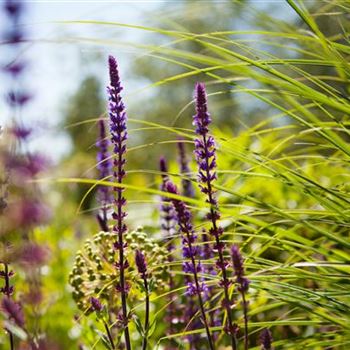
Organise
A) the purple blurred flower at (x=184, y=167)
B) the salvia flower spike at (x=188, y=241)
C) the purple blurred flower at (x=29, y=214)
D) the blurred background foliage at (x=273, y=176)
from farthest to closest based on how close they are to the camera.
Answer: the purple blurred flower at (x=184, y=167), the blurred background foliage at (x=273, y=176), the salvia flower spike at (x=188, y=241), the purple blurred flower at (x=29, y=214)

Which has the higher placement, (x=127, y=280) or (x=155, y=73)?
(x=155, y=73)

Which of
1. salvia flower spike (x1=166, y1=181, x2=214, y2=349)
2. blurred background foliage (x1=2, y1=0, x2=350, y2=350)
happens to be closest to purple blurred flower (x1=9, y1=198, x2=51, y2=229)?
blurred background foliage (x1=2, y1=0, x2=350, y2=350)

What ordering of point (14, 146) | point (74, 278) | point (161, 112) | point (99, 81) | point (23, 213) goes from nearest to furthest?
point (23, 213) → point (14, 146) → point (74, 278) → point (161, 112) → point (99, 81)

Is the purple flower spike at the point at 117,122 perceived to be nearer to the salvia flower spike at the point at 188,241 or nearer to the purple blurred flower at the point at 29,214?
the salvia flower spike at the point at 188,241

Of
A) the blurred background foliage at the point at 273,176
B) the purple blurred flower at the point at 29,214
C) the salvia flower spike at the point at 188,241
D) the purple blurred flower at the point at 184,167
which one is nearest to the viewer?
the purple blurred flower at the point at 29,214

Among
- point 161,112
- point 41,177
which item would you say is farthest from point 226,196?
point 161,112

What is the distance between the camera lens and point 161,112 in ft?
108

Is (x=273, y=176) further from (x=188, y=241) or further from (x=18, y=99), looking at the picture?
(x=18, y=99)

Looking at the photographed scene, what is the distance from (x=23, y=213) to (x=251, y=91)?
35.1 inches

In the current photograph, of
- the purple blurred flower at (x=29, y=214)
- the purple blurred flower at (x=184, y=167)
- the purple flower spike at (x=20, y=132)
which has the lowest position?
the purple blurred flower at (x=29, y=214)

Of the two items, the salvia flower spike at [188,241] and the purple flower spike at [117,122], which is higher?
the purple flower spike at [117,122]

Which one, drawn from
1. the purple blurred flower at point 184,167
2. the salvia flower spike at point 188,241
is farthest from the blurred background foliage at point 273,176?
the purple blurred flower at point 184,167

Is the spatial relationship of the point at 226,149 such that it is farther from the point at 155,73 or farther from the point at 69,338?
the point at 155,73

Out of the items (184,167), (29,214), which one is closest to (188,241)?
(29,214)
